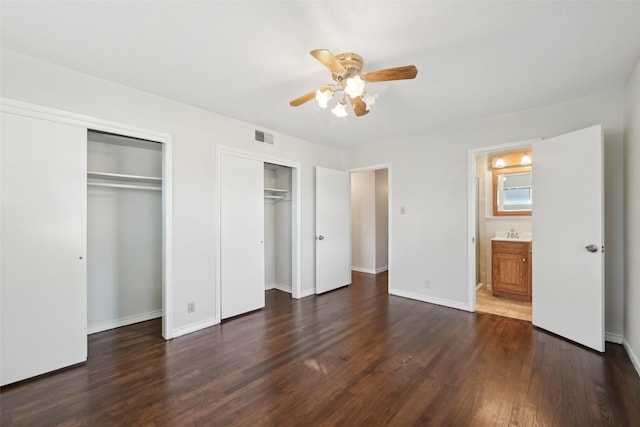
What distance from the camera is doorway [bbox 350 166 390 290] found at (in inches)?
237

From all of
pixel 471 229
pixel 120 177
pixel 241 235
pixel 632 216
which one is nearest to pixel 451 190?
pixel 471 229

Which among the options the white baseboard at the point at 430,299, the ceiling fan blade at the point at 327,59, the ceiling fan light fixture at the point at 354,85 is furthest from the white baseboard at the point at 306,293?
the ceiling fan blade at the point at 327,59

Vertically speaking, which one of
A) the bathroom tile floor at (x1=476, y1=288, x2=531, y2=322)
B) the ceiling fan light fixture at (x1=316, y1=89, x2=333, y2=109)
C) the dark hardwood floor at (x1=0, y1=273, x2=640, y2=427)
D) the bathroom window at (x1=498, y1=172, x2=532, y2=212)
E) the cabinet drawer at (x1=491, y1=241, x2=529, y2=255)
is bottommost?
the bathroom tile floor at (x1=476, y1=288, x2=531, y2=322)

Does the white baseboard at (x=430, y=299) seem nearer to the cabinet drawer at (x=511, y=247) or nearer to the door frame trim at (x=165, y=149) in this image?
the cabinet drawer at (x=511, y=247)

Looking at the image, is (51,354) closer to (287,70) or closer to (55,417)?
(55,417)

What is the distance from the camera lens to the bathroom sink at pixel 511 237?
13.6 feet

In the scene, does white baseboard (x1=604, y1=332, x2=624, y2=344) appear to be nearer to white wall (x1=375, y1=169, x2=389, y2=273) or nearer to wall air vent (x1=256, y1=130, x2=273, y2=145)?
white wall (x1=375, y1=169, x2=389, y2=273)

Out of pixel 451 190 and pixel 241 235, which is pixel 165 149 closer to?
pixel 241 235

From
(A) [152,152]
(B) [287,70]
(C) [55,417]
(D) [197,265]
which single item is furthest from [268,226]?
(C) [55,417]

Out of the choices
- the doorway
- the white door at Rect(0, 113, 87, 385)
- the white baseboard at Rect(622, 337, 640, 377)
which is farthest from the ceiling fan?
the doorway

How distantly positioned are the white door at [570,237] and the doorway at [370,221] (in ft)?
10.3

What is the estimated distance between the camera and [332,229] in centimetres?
470

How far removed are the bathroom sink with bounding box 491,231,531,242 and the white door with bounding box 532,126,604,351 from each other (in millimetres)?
1131

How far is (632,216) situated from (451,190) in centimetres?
170
